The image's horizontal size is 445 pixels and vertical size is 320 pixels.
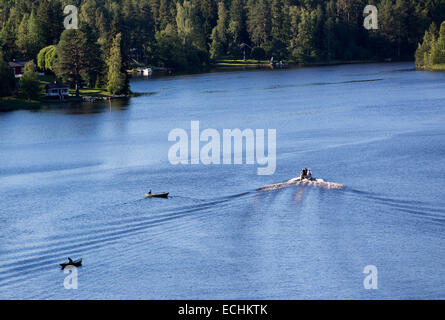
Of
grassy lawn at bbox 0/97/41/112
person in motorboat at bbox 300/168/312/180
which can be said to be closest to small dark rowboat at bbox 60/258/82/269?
person in motorboat at bbox 300/168/312/180

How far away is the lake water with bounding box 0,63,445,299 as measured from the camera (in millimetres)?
37469

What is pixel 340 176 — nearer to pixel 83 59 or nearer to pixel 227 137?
pixel 227 137

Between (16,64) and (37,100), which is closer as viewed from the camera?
(37,100)

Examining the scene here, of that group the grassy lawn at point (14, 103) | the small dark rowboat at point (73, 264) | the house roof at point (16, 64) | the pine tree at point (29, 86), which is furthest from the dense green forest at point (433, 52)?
the small dark rowboat at point (73, 264)

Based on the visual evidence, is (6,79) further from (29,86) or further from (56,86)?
(56,86)

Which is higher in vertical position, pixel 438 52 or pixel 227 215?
pixel 438 52

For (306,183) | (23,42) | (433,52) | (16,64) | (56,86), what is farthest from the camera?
(433,52)

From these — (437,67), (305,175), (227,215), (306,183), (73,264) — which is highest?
(437,67)

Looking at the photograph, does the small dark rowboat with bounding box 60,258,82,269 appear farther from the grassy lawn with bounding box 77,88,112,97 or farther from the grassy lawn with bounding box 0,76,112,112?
the grassy lawn with bounding box 77,88,112,97

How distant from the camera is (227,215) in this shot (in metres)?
47.9

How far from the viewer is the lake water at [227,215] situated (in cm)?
3747

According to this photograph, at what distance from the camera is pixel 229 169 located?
6212cm

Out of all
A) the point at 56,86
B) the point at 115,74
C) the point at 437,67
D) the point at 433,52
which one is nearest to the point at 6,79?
the point at 56,86

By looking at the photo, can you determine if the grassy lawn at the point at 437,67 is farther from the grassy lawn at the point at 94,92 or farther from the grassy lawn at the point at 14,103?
the grassy lawn at the point at 14,103
